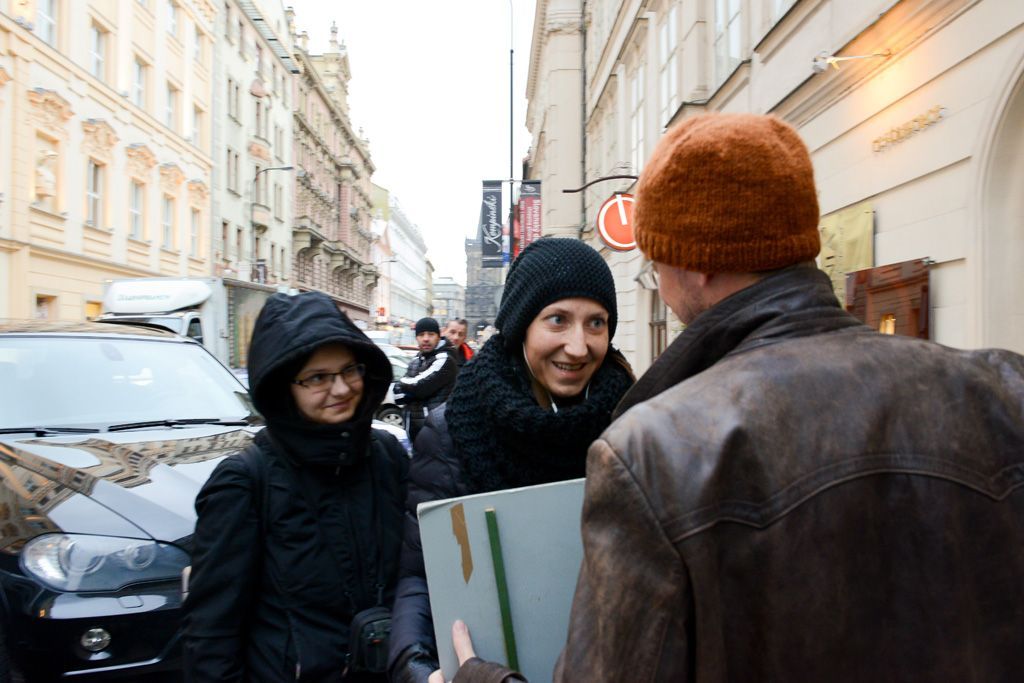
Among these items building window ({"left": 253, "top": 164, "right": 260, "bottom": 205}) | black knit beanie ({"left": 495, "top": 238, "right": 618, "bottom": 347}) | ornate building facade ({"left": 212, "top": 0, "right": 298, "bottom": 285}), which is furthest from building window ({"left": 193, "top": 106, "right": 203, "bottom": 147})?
black knit beanie ({"left": 495, "top": 238, "right": 618, "bottom": 347})

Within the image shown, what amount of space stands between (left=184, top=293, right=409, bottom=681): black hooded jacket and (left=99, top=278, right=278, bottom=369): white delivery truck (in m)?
12.6

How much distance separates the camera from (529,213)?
2242 centimetres

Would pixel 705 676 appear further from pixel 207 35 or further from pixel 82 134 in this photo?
pixel 207 35

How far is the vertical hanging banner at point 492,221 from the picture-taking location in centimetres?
2464

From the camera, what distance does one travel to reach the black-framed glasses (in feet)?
7.48

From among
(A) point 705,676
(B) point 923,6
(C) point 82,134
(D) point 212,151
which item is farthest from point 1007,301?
(D) point 212,151

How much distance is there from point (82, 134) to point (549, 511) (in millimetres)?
24742

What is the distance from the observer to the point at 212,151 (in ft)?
109

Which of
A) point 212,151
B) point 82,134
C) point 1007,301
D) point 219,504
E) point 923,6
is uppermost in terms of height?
point 212,151

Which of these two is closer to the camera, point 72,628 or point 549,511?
point 549,511

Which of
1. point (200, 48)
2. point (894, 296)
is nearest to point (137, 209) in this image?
point (200, 48)

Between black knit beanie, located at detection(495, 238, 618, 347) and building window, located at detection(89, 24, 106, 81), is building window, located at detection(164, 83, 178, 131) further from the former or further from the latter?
black knit beanie, located at detection(495, 238, 618, 347)

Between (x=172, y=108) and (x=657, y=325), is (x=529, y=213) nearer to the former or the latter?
(x=657, y=325)

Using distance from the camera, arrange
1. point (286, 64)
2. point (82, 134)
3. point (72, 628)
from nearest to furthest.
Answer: point (72, 628) < point (82, 134) < point (286, 64)
